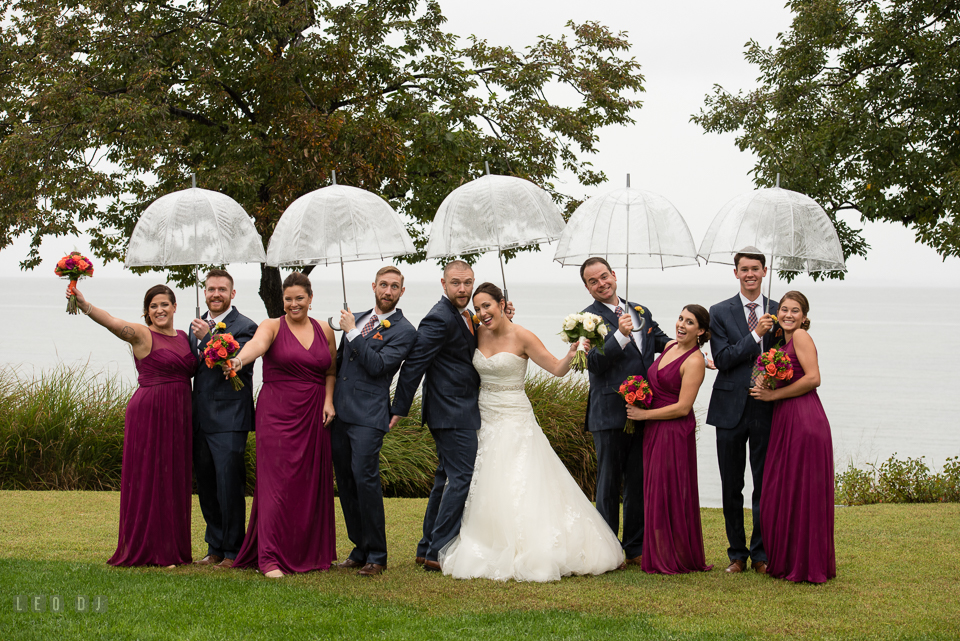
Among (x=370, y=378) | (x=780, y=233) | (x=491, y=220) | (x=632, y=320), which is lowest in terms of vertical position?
(x=370, y=378)

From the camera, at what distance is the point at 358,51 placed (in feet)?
46.5

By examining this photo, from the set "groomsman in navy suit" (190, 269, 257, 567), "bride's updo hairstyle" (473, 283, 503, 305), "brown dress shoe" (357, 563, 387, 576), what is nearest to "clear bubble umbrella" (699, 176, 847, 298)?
"bride's updo hairstyle" (473, 283, 503, 305)

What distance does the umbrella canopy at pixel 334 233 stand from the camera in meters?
6.42

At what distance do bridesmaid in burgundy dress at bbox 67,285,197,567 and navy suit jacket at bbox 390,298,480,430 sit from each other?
5.25 feet

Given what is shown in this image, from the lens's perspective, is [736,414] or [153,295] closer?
[736,414]

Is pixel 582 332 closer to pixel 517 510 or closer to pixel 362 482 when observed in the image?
pixel 517 510

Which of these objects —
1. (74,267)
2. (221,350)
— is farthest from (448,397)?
(74,267)

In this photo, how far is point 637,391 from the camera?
6348mm

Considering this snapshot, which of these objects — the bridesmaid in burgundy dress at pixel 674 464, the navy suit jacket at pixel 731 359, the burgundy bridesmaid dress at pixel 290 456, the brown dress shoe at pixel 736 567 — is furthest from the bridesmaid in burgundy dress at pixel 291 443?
the brown dress shoe at pixel 736 567

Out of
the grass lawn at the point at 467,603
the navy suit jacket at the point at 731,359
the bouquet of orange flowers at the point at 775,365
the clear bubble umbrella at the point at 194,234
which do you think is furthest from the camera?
the clear bubble umbrella at the point at 194,234

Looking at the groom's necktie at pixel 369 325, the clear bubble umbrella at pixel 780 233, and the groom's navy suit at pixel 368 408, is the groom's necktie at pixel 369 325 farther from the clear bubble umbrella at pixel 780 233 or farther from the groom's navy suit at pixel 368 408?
the clear bubble umbrella at pixel 780 233

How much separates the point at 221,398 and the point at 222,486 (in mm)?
647

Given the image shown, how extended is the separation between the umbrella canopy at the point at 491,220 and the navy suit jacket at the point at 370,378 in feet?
2.30

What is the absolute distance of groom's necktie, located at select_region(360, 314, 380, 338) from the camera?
6350 millimetres
